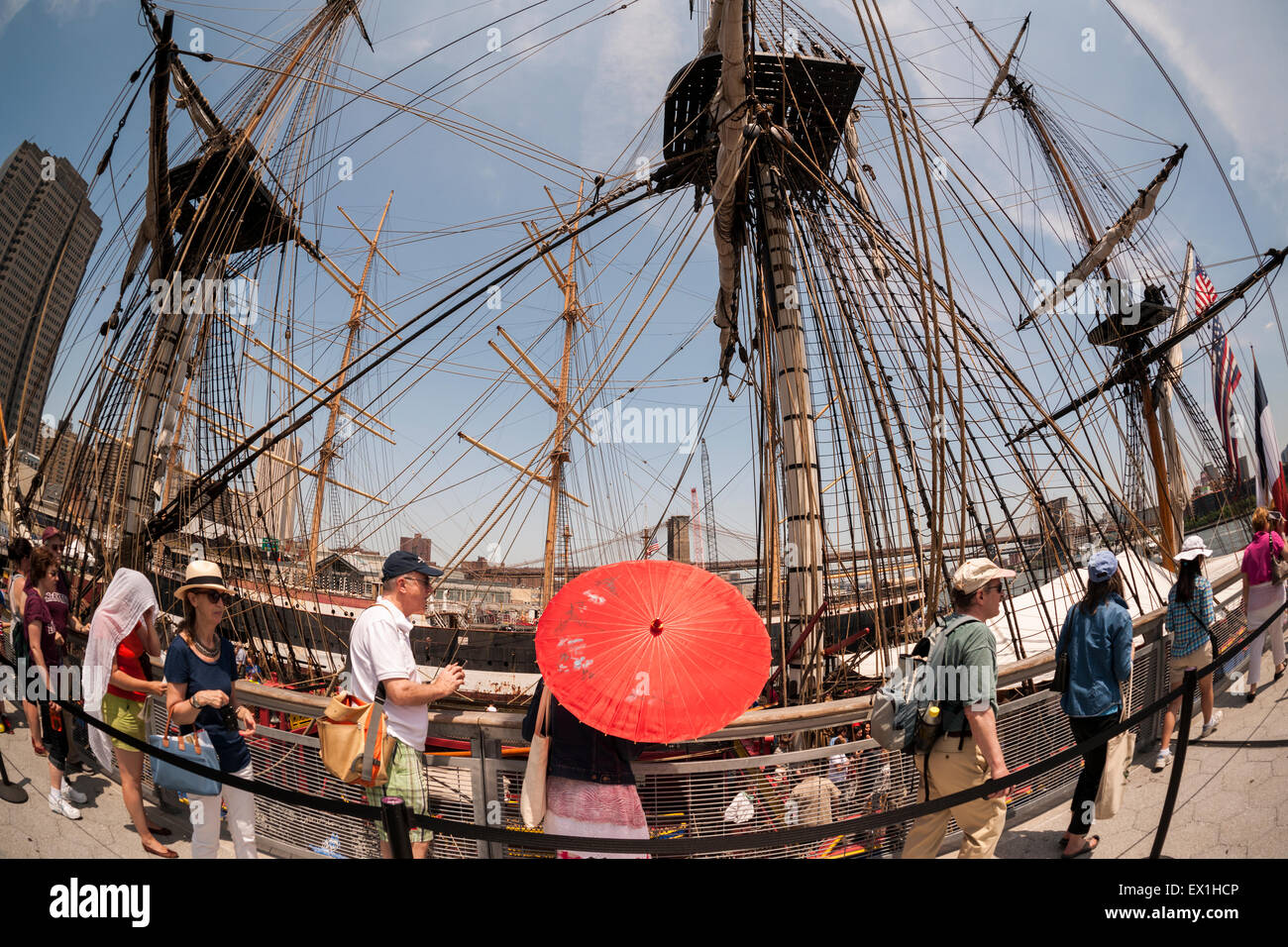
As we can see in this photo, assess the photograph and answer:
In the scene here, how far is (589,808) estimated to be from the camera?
7.14ft

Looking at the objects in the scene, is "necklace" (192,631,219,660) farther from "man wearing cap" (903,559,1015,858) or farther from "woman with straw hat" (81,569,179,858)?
"man wearing cap" (903,559,1015,858)

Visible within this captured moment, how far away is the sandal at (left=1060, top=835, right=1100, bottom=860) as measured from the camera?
2.73m

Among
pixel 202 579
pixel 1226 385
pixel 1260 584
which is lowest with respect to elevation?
pixel 1260 584

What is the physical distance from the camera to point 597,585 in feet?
7.61

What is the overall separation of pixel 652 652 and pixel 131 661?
277 cm

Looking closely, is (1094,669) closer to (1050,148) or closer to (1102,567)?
(1102,567)

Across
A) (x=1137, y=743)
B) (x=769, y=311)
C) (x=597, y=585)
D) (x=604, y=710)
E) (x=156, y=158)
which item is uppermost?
(x=156, y=158)

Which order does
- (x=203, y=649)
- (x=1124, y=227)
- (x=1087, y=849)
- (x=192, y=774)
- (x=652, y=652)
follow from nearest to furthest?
(x=652, y=652)
(x=192, y=774)
(x=203, y=649)
(x=1087, y=849)
(x=1124, y=227)

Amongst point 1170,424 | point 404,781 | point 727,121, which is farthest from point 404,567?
point 1170,424

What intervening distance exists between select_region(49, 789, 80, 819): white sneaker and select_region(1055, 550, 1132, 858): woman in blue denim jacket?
5.24 metres
